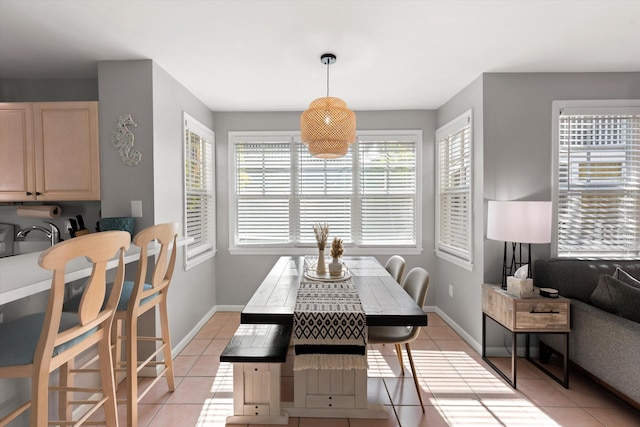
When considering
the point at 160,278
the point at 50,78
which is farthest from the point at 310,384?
the point at 50,78

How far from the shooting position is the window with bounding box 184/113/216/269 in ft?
11.4

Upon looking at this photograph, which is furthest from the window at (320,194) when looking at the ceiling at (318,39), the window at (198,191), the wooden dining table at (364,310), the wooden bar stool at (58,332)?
the wooden bar stool at (58,332)

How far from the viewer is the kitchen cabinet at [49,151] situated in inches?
107

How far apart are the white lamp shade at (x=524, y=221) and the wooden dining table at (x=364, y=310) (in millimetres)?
1073

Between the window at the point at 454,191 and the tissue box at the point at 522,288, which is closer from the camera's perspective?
the tissue box at the point at 522,288

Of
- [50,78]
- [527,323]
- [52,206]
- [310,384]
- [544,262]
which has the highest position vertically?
[50,78]

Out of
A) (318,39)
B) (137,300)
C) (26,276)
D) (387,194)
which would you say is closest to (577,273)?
(387,194)

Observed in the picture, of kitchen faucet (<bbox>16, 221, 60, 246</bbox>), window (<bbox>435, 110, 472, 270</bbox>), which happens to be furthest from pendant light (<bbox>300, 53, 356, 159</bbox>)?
kitchen faucet (<bbox>16, 221, 60, 246</bbox>)

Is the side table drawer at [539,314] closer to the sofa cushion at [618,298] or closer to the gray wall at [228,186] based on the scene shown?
the sofa cushion at [618,298]

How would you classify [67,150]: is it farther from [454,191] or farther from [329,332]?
[454,191]

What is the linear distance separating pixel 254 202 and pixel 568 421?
362 centimetres

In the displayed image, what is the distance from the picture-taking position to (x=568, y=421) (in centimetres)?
216

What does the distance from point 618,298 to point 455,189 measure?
68.4 inches

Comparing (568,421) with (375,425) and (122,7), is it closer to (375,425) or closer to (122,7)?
(375,425)
